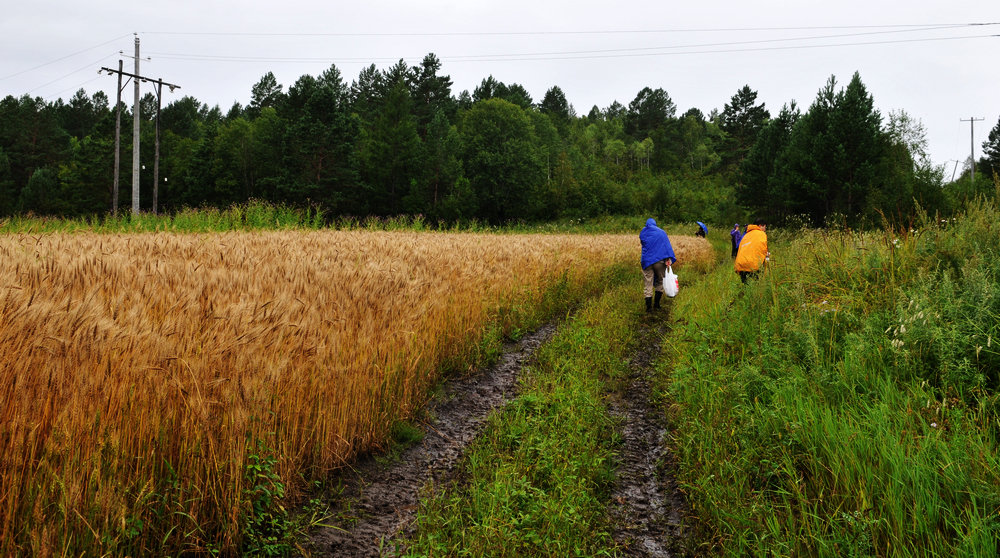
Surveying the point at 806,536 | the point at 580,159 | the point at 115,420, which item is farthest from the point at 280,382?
the point at 580,159

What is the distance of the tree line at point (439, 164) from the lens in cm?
4019

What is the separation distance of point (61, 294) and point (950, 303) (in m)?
6.38

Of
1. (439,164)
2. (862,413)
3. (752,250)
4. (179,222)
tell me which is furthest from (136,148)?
(439,164)

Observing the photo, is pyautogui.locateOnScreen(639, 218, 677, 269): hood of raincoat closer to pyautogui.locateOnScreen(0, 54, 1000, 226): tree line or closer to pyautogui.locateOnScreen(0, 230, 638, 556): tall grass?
pyautogui.locateOnScreen(0, 230, 638, 556): tall grass

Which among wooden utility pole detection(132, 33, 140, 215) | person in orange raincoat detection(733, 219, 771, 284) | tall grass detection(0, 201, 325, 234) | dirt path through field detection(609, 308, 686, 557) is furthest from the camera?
wooden utility pole detection(132, 33, 140, 215)

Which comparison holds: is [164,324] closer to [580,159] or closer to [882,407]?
[882,407]

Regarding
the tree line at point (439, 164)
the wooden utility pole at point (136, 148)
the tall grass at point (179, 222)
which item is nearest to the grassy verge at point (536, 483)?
the tall grass at point (179, 222)

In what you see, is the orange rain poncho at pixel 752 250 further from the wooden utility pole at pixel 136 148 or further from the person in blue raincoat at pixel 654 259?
the wooden utility pole at pixel 136 148

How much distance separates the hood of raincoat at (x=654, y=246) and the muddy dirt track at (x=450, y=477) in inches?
194

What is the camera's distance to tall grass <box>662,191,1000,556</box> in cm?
245

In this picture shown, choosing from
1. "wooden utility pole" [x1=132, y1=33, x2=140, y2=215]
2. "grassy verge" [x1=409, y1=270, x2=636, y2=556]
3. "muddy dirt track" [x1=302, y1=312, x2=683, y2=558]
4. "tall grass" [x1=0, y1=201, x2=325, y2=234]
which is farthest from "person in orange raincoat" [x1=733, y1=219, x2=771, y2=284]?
"wooden utility pole" [x1=132, y1=33, x2=140, y2=215]

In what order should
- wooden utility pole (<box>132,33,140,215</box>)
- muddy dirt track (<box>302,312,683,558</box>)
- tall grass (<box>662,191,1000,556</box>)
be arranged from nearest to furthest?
tall grass (<box>662,191,1000,556</box>), muddy dirt track (<box>302,312,683,558</box>), wooden utility pole (<box>132,33,140,215</box>)

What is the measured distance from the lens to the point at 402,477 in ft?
11.7

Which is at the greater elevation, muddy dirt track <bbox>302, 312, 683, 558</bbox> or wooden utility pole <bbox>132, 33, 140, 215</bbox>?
wooden utility pole <bbox>132, 33, 140, 215</bbox>
